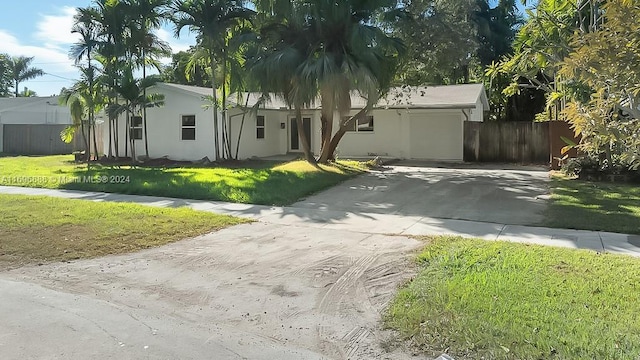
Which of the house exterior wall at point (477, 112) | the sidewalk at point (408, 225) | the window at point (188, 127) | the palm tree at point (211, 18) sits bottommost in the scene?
the sidewalk at point (408, 225)

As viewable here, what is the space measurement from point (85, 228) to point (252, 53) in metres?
9.87

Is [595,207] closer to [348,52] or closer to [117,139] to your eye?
[348,52]

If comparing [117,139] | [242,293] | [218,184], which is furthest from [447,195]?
[117,139]

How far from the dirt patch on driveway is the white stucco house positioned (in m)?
14.6

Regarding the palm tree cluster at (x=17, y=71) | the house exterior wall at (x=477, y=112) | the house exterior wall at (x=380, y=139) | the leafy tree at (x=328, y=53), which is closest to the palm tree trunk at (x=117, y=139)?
the leafy tree at (x=328, y=53)

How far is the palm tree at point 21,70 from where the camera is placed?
50438 mm

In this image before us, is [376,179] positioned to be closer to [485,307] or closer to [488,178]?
[488,178]

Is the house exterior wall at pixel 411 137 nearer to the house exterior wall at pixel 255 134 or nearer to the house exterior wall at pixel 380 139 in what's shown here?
the house exterior wall at pixel 380 139

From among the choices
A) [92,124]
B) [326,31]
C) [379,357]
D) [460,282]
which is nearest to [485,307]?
[460,282]

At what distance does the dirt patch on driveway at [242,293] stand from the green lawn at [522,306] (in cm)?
39

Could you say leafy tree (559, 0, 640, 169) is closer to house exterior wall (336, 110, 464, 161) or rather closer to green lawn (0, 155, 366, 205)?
green lawn (0, 155, 366, 205)

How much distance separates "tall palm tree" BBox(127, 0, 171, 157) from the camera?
19656 millimetres

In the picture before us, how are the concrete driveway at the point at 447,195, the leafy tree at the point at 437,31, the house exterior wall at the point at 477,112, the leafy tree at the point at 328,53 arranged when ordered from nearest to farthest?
the concrete driveway at the point at 447,195
the leafy tree at the point at 328,53
the leafy tree at the point at 437,31
the house exterior wall at the point at 477,112

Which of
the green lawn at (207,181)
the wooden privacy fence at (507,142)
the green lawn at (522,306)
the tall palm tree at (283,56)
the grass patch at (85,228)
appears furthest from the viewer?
the wooden privacy fence at (507,142)
